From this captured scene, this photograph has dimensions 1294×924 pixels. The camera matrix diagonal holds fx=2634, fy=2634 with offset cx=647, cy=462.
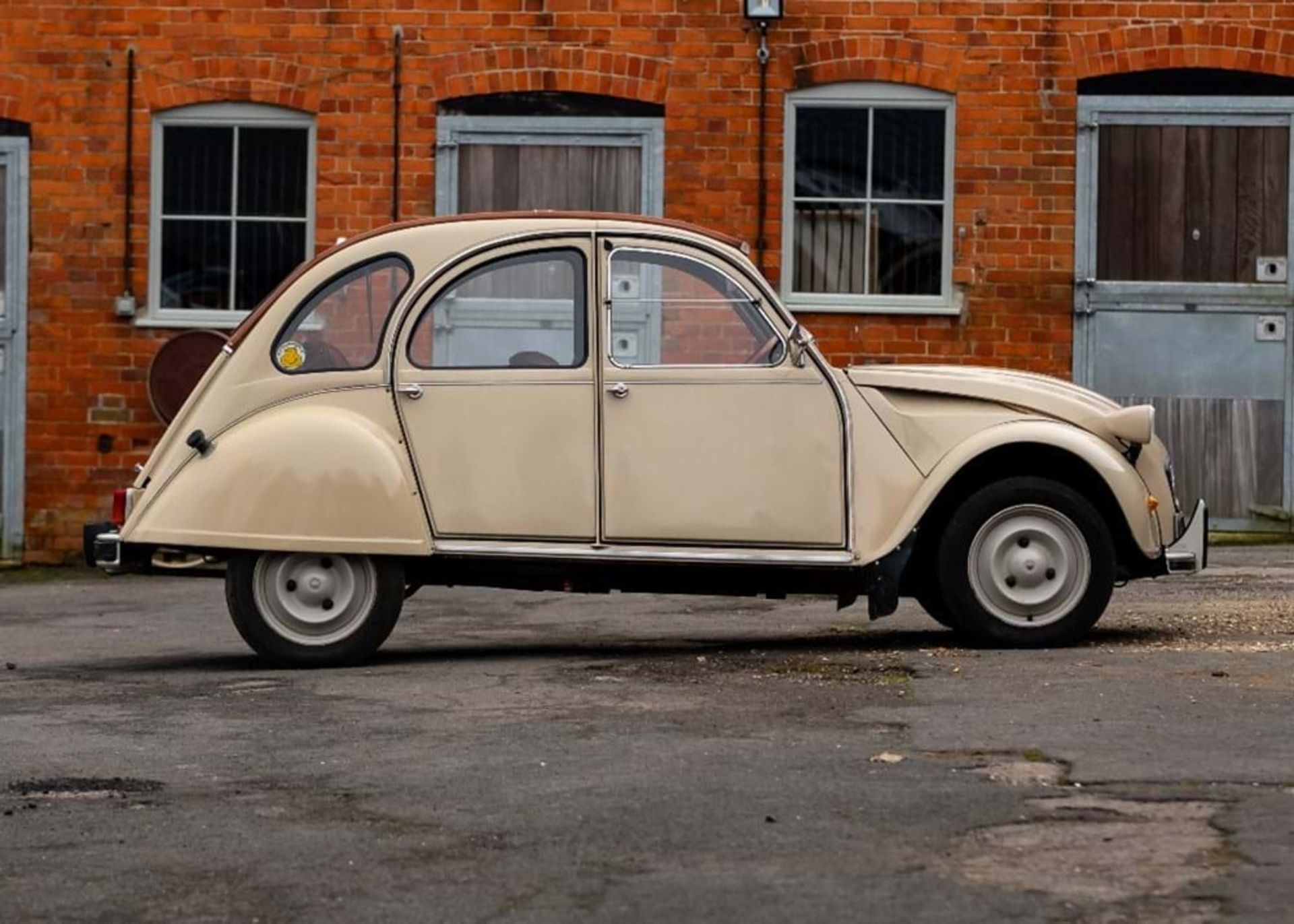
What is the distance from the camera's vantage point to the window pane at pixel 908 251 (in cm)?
1677

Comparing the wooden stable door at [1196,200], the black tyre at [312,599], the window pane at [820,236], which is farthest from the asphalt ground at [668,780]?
the window pane at [820,236]

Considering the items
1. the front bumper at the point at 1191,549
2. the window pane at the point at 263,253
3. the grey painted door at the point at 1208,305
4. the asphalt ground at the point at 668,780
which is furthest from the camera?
the window pane at the point at 263,253

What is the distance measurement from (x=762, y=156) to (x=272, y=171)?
3.16 m

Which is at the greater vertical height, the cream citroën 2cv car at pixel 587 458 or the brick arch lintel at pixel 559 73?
the brick arch lintel at pixel 559 73

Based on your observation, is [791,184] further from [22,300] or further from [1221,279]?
[22,300]

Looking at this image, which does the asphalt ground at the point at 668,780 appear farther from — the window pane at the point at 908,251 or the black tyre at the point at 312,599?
the window pane at the point at 908,251

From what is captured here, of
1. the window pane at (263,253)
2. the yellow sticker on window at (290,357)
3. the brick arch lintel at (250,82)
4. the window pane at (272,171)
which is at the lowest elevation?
the yellow sticker on window at (290,357)

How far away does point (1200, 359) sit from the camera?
1666 centimetres

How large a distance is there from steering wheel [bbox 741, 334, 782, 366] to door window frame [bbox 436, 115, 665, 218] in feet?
22.0

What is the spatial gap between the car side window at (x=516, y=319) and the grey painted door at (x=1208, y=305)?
23.1 ft

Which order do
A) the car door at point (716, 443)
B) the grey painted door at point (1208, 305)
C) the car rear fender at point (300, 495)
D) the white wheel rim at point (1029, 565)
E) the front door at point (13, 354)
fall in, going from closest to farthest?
the car rear fender at point (300, 495), the car door at point (716, 443), the white wheel rim at point (1029, 565), the grey painted door at point (1208, 305), the front door at point (13, 354)

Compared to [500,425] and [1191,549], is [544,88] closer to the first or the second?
[500,425]

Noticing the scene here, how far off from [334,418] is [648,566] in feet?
4.34

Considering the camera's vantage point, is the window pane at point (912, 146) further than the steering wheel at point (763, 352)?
Yes
